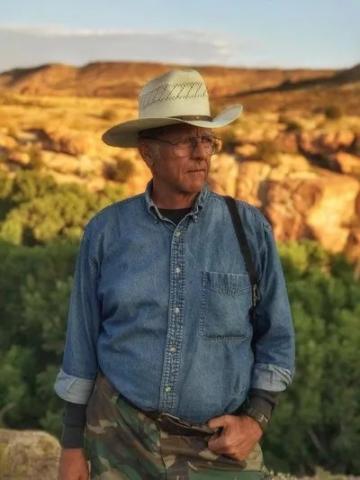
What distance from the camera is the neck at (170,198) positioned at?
6.12ft

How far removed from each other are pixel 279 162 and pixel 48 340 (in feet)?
40.7

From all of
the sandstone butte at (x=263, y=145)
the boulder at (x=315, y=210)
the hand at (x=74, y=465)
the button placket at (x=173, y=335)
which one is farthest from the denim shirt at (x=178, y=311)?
A: the boulder at (x=315, y=210)

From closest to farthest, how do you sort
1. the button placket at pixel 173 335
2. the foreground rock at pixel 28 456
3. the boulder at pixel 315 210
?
the button placket at pixel 173 335
the foreground rock at pixel 28 456
the boulder at pixel 315 210

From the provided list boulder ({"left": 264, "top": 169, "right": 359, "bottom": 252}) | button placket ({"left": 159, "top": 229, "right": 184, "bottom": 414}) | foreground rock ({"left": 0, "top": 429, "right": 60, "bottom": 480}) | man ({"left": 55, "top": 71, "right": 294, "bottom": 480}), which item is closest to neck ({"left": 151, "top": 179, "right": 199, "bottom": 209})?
man ({"left": 55, "top": 71, "right": 294, "bottom": 480})

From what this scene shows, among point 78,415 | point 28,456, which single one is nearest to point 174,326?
point 78,415

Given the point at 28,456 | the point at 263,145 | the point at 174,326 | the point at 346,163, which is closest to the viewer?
the point at 174,326

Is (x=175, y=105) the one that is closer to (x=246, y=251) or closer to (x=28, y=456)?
(x=246, y=251)

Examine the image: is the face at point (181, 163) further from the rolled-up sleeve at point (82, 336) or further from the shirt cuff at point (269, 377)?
the shirt cuff at point (269, 377)

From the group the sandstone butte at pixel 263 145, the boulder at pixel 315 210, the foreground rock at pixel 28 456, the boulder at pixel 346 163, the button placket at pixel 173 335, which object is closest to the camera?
the button placket at pixel 173 335

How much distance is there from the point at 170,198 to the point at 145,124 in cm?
15

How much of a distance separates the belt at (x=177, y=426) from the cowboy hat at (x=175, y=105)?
0.55m

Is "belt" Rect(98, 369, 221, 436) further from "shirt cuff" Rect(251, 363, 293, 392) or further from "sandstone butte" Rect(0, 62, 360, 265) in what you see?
"sandstone butte" Rect(0, 62, 360, 265)

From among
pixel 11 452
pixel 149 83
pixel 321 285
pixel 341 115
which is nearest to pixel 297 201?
pixel 341 115

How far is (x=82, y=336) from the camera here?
1.91 meters
